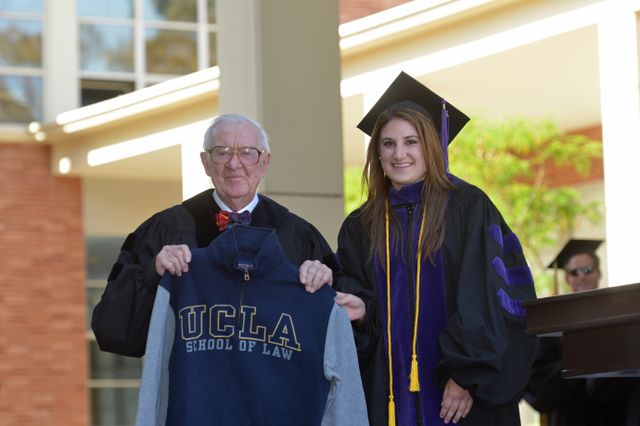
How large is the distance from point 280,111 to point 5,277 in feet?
26.4

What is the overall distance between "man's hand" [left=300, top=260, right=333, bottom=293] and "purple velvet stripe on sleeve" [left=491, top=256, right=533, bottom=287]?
26.8 inches

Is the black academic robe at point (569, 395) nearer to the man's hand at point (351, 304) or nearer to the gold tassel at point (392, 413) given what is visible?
the gold tassel at point (392, 413)

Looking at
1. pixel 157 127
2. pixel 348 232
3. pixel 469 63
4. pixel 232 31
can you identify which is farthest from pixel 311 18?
pixel 157 127

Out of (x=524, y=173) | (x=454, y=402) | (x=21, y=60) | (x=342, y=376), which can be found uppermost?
(x=21, y=60)

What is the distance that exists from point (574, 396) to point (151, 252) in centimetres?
345

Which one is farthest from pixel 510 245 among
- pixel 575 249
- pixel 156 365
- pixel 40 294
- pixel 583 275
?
pixel 40 294

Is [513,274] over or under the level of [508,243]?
under

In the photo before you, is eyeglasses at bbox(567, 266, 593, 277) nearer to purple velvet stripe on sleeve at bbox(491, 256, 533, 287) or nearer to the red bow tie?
purple velvet stripe on sleeve at bbox(491, 256, 533, 287)

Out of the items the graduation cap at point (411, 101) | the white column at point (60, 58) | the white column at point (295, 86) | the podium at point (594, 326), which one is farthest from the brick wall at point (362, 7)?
the podium at point (594, 326)

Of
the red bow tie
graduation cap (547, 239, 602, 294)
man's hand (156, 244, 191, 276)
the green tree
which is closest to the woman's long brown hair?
the red bow tie

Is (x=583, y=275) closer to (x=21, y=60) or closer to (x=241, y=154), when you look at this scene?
(x=241, y=154)

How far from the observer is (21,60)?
49.3ft

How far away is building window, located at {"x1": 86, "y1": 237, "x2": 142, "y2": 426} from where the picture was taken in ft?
50.5

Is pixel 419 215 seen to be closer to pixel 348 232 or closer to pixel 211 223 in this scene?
pixel 348 232
